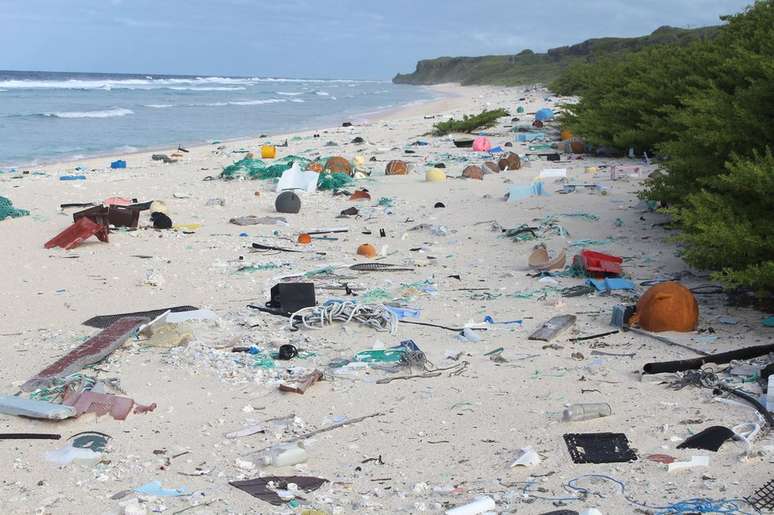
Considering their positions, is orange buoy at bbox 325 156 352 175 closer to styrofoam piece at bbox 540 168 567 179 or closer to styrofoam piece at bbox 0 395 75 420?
styrofoam piece at bbox 540 168 567 179

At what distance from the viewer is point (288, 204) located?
375 inches

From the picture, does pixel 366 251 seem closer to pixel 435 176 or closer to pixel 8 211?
pixel 435 176

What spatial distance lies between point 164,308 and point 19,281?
1.57m

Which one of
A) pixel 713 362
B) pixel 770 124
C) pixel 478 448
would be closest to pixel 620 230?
pixel 770 124

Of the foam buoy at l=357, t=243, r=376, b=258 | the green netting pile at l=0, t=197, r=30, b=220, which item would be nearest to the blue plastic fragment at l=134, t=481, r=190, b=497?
the foam buoy at l=357, t=243, r=376, b=258

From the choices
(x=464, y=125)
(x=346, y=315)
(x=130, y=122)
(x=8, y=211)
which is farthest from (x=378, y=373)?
(x=130, y=122)

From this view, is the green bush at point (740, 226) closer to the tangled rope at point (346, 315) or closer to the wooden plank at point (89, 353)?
the tangled rope at point (346, 315)

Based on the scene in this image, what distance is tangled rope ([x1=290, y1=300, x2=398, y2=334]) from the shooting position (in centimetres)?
516

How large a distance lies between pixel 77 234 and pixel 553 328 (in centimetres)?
483

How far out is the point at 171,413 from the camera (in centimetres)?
389

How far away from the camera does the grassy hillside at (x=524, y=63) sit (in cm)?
4953

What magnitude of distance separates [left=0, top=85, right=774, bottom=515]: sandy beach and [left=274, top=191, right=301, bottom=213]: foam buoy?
56 centimetres

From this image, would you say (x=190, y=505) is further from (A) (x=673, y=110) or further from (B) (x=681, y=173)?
(A) (x=673, y=110)

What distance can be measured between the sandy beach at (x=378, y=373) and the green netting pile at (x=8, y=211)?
0.21 meters
